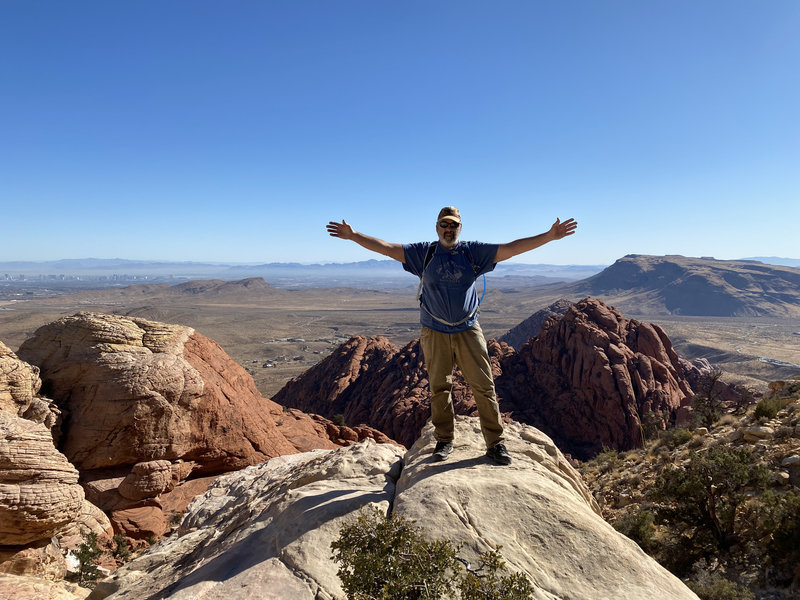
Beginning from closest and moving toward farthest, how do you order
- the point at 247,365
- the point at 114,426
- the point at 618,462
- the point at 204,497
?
the point at 204,497
the point at 114,426
the point at 618,462
the point at 247,365

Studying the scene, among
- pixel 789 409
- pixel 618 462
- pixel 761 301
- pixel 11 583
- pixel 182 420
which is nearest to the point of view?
pixel 11 583

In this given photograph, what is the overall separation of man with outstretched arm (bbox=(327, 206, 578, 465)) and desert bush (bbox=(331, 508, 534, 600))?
6.62 feet

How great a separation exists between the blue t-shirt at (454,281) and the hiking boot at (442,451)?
58.5 inches

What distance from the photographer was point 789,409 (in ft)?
35.6

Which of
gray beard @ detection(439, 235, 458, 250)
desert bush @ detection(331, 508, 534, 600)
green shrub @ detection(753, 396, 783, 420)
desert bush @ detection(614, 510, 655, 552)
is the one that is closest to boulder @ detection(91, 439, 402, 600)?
desert bush @ detection(331, 508, 534, 600)

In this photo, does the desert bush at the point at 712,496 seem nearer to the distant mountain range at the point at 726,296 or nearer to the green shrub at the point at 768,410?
the green shrub at the point at 768,410

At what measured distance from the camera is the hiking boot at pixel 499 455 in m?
4.84

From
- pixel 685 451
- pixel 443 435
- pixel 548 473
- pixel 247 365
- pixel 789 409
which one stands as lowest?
pixel 247 365

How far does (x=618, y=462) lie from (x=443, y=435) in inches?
565

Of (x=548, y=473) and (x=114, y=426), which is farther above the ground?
(x=548, y=473)

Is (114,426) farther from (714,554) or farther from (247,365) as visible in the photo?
(247,365)

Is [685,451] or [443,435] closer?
[443,435]

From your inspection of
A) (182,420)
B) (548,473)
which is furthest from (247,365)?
(548,473)

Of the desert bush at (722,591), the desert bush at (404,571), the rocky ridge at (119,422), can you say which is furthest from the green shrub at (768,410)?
the rocky ridge at (119,422)
